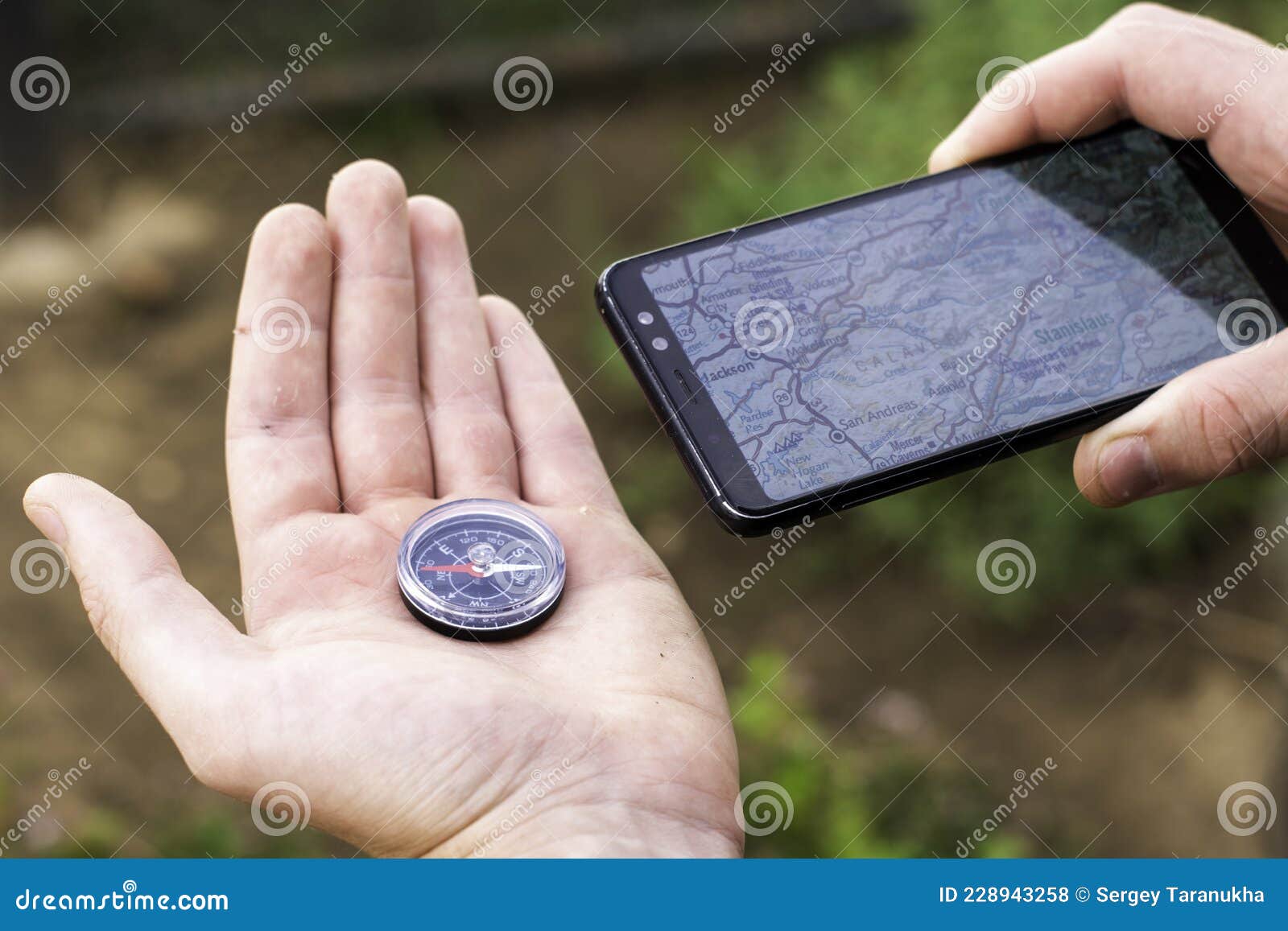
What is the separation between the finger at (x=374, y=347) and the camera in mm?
3436

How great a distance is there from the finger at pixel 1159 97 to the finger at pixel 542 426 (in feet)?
4.71

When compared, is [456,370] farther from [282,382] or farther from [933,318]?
[933,318]

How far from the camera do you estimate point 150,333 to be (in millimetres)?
6258

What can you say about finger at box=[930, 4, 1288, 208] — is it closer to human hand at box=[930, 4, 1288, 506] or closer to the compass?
human hand at box=[930, 4, 1288, 506]

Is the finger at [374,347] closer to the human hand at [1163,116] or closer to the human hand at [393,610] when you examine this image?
the human hand at [393,610]

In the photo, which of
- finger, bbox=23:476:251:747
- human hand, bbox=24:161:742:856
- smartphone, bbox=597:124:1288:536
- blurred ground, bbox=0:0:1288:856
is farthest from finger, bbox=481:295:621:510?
blurred ground, bbox=0:0:1288:856

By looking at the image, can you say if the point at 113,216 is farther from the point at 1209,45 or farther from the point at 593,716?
the point at 1209,45

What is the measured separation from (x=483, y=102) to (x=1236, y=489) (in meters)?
4.86

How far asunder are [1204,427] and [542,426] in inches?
73.9

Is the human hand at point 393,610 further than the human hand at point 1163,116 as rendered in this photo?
No

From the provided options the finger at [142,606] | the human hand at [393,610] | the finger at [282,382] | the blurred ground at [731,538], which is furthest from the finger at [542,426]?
the blurred ground at [731,538]

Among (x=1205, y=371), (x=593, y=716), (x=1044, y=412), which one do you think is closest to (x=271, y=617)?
(x=593, y=716)

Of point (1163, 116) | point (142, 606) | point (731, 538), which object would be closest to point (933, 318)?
point (1163, 116)

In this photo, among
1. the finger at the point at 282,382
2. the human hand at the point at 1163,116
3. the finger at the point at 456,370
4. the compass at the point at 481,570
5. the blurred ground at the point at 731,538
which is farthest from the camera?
the blurred ground at the point at 731,538
